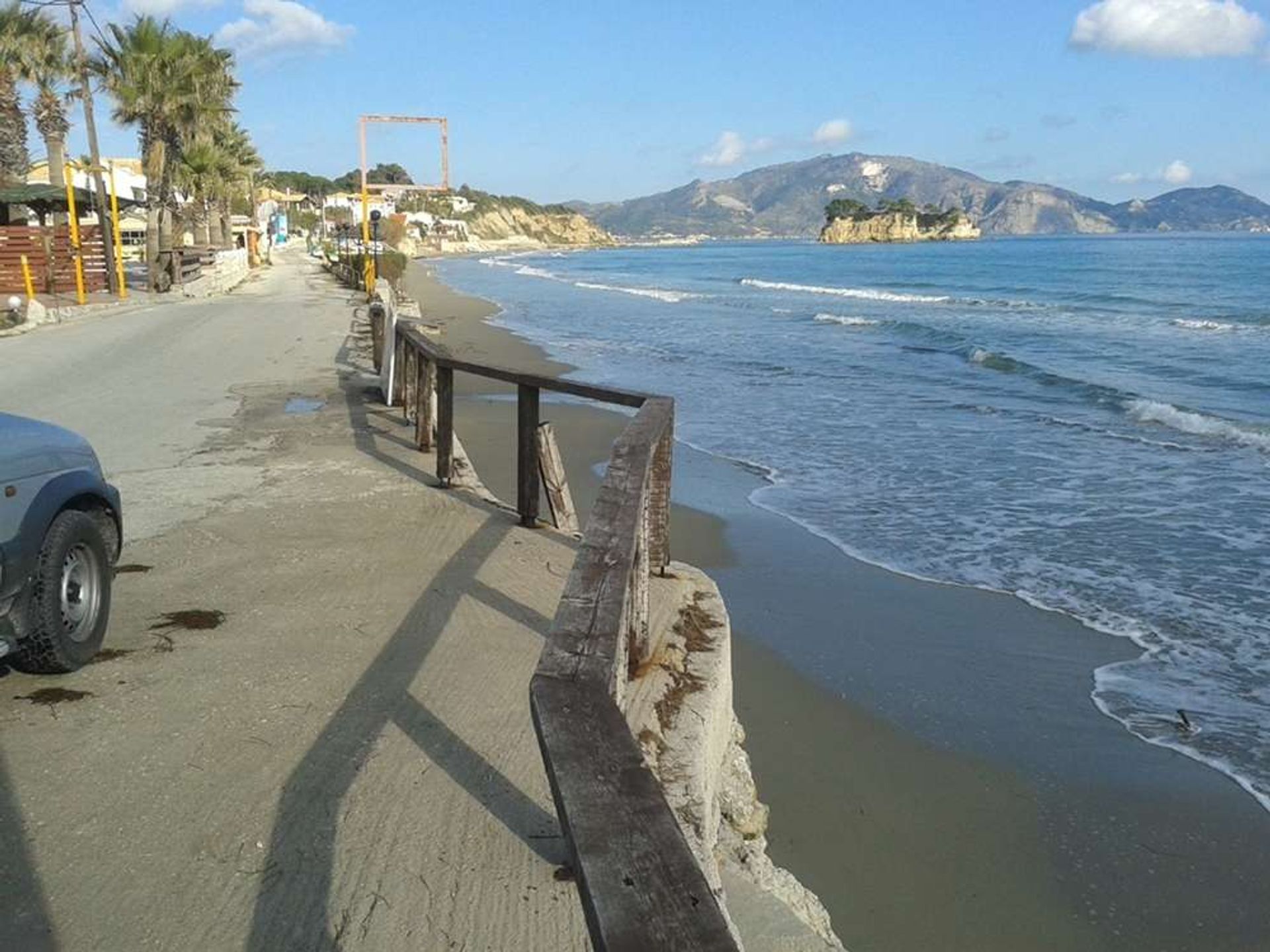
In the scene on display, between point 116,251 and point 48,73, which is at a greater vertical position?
point 48,73

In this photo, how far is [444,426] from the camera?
7629 millimetres

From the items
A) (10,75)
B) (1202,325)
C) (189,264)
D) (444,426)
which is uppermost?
(10,75)

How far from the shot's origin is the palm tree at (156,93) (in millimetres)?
31672

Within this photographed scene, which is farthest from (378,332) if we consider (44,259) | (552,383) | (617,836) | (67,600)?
(44,259)

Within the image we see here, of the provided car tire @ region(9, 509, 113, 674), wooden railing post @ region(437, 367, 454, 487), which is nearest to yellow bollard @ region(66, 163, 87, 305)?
wooden railing post @ region(437, 367, 454, 487)

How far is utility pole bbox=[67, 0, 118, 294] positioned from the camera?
28.6m

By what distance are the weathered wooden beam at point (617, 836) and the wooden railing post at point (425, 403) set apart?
7.24 m

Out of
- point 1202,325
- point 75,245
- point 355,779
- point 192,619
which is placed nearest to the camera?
point 355,779

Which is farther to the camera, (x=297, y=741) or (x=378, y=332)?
(x=378, y=332)

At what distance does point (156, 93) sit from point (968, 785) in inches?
1333

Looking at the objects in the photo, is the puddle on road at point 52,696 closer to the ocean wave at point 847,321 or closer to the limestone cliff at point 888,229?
the ocean wave at point 847,321

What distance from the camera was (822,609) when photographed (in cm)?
742

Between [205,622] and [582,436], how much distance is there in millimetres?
8685

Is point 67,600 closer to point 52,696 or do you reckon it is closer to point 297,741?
point 52,696
